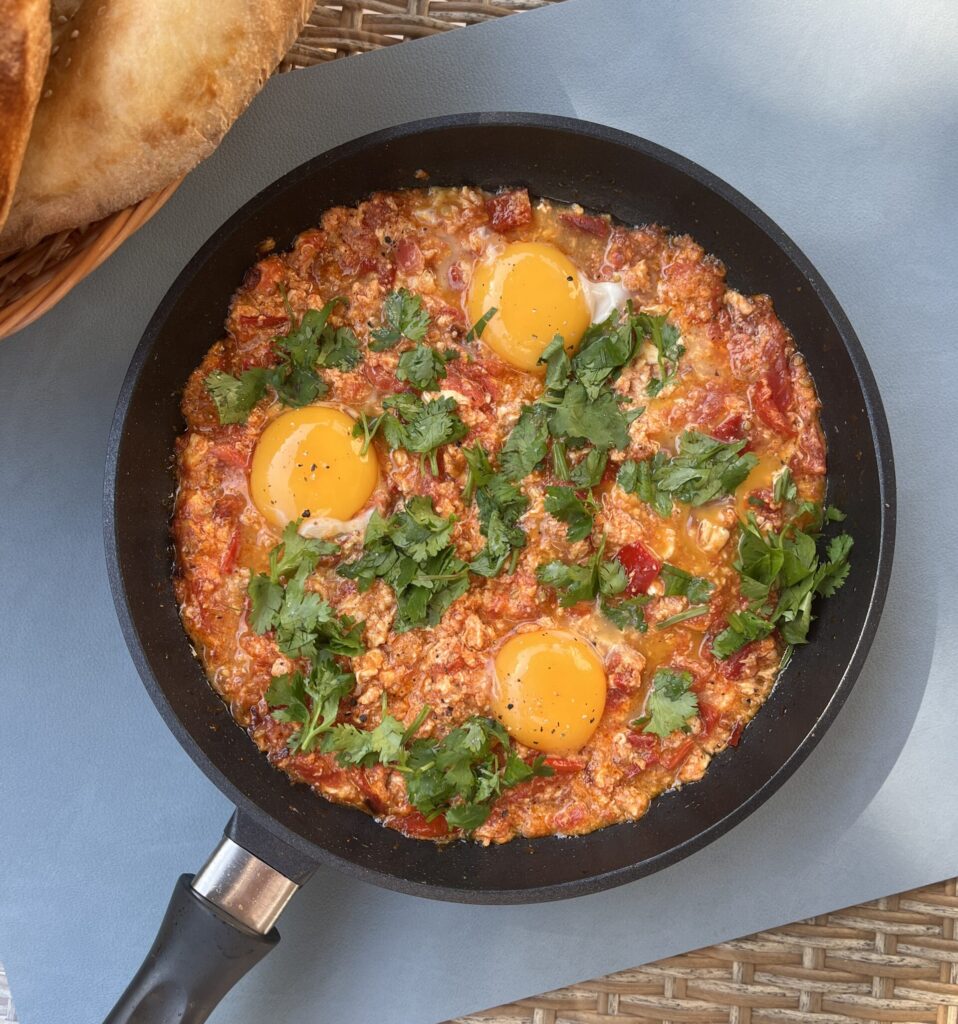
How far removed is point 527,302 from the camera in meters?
3.43

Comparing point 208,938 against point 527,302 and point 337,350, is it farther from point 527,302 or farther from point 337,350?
point 527,302

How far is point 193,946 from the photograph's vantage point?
310cm

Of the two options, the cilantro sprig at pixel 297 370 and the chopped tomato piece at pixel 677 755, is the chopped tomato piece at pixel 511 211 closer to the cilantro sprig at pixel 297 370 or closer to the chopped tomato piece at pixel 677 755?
the cilantro sprig at pixel 297 370

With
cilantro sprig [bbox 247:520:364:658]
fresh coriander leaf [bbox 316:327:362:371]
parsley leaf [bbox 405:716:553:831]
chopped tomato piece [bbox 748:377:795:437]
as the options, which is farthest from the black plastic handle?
chopped tomato piece [bbox 748:377:795:437]

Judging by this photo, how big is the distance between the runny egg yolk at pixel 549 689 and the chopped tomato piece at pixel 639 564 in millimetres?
274

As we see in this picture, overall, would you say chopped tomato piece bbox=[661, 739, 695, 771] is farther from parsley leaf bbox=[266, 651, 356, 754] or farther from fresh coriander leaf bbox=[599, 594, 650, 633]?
parsley leaf bbox=[266, 651, 356, 754]

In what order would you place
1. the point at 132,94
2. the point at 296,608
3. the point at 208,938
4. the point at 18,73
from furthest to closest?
the point at 296,608 < the point at 208,938 < the point at 132,94 < the point at 18,73

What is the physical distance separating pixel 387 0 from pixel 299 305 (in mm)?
1225

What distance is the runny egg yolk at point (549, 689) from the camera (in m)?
3.41

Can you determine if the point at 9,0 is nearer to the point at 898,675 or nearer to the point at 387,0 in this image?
the point at 387,0

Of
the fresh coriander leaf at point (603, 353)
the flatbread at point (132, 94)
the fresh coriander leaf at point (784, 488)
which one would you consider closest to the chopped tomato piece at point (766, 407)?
the fresh coriander leaf at point (784, 488)

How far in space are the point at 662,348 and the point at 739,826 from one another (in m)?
1.74

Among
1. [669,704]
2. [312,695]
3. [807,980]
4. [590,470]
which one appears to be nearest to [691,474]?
[590,470]

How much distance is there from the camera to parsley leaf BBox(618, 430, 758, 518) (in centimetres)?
345
